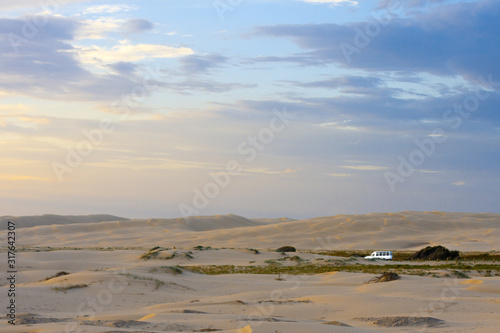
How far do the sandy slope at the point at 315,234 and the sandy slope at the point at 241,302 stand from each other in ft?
90.5

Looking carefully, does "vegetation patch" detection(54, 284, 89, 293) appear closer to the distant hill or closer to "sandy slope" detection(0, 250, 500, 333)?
"sandy slope" detection(0, 250, 500, 333)

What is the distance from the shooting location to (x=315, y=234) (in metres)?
57.5

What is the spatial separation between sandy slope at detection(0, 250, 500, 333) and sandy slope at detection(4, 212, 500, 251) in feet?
Answer: 90.5

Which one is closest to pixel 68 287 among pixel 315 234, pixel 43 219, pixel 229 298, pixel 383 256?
pixel 229 298

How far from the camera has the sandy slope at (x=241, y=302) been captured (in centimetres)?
882

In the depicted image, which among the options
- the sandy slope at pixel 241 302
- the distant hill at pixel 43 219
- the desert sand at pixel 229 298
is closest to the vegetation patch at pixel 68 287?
the desert sand at pixel 229 298

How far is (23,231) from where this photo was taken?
209 ft

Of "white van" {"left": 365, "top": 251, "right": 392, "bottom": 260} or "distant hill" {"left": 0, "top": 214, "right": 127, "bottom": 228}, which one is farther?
"distant hill" {"left": 0, "top": 214, "right": 127, "bottom": 228}

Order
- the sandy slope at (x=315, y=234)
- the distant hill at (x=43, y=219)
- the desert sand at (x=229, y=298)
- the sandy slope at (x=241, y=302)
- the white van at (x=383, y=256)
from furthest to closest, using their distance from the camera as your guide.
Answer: the distant hill at (x=43, y=219)
the sandy slope at (x=315, y=234)
the white van at (x=383, y=256)
the desert sand at (x=229, y=298)
the sandy slope at (x=241, y=302)

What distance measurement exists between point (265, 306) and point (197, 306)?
5.51ft

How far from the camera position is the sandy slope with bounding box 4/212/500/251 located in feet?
159

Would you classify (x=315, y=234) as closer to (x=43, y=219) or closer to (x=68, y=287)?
(x=68, y=287)

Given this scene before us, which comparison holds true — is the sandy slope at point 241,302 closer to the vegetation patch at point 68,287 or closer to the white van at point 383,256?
the vegetation patch at point 68,287

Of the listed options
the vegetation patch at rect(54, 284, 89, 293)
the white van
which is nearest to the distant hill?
the white van
